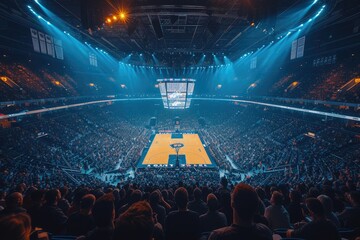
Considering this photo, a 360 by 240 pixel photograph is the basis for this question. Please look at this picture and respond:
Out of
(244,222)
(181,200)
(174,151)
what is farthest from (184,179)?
(244,222)

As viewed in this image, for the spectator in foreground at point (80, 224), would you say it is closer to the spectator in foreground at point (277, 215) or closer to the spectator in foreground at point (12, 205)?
the spectator in foreground at point (12, 205)

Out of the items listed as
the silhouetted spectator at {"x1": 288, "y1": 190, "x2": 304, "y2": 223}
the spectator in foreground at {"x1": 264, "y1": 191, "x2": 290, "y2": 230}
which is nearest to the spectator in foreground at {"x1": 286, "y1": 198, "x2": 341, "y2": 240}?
the spectator in foreground at {"x1": 264, "y1": 191, "x2": 290, "y2": 230}

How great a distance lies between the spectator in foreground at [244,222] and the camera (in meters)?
2.05

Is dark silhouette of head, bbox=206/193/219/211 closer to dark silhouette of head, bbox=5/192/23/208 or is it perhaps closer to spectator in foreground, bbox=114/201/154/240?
spectator in foreground, bbox=114/201/154/240

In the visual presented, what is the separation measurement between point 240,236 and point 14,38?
113 ft

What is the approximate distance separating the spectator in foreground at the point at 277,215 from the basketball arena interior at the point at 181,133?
0.09 ft

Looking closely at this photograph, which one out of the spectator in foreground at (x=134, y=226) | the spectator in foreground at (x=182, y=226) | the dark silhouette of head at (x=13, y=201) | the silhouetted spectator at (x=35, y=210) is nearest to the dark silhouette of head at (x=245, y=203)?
the spectator in foreground at (x=134, y=226)

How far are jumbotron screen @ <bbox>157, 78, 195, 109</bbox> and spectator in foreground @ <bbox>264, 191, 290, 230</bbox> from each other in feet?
117

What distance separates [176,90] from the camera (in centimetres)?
4028

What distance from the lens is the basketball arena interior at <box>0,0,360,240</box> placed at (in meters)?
3.62

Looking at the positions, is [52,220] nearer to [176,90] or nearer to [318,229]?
[318,229]

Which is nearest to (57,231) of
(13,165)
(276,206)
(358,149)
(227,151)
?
(276,206)

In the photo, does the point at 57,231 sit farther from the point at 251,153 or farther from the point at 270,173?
the point at 251,153

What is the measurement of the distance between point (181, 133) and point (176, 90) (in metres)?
10.4
